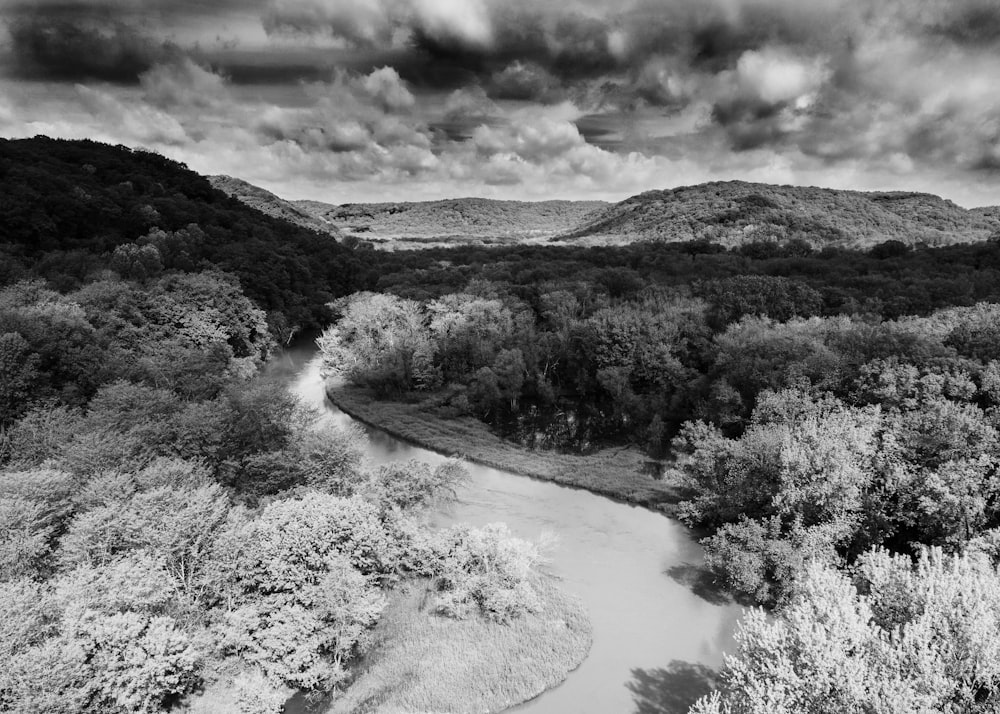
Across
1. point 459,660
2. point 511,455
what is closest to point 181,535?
point 459,660

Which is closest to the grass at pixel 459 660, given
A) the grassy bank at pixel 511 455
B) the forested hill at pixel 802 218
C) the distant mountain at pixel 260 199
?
the grassy bank at pixel 511 455

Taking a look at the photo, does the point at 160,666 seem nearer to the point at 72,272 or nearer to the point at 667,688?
the point at 667,688

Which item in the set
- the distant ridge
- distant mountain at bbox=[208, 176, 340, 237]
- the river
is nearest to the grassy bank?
the river

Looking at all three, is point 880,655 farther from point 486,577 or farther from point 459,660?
point 486,577

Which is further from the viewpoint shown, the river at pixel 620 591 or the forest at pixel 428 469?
the river at pixel 620 591

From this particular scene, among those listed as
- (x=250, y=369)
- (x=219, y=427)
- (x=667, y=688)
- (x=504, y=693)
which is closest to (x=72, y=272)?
(x=250, y=369)

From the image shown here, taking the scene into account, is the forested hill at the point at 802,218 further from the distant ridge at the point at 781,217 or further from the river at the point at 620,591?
the river at the point at 620,591
